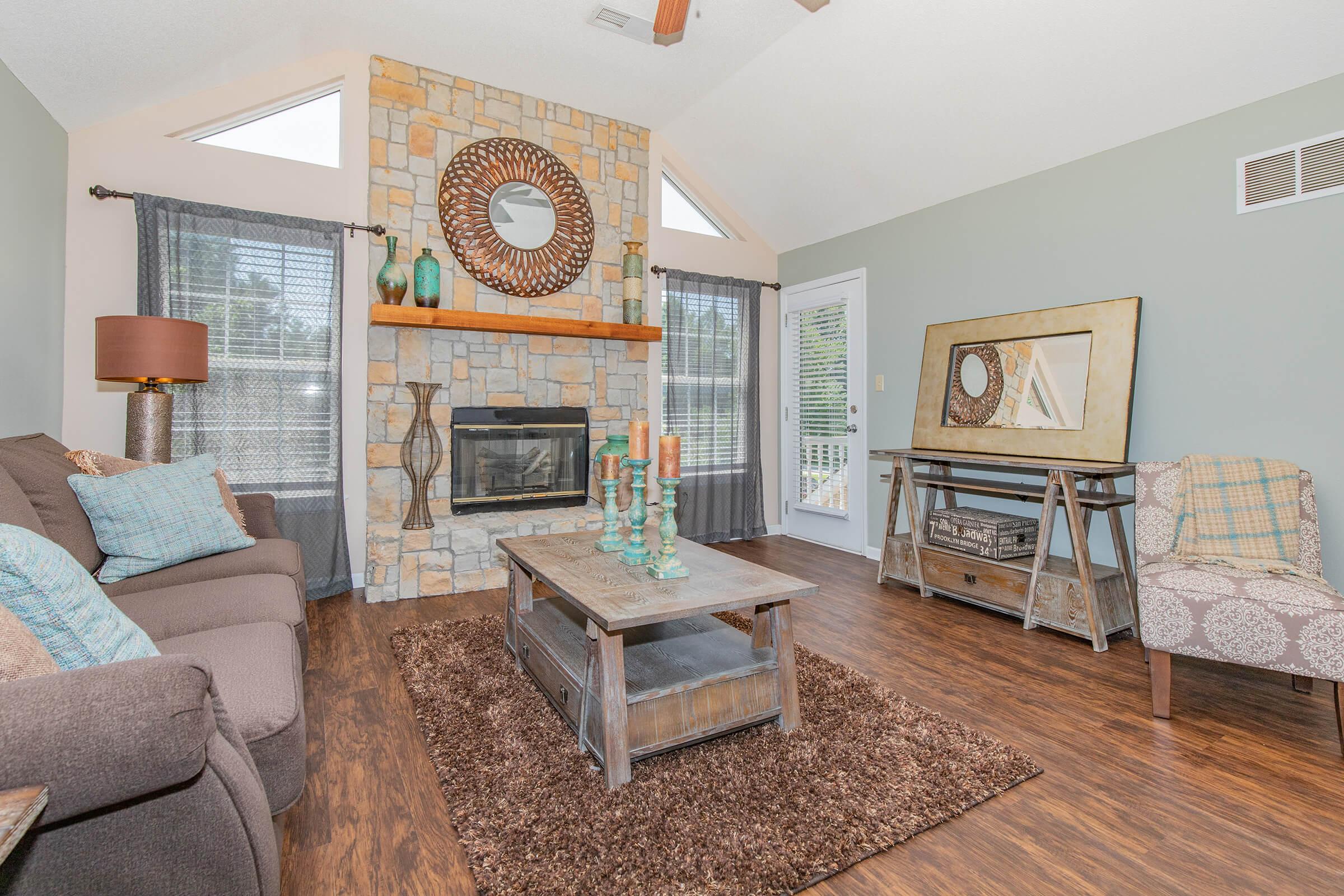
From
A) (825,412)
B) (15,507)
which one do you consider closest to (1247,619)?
(825,412)

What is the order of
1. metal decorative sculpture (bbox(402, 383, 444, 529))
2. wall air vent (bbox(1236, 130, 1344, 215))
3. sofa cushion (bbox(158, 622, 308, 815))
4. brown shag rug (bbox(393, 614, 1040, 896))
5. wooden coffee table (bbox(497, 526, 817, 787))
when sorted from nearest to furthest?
sofa cushion (bbox(158, 622, 308, 815))
brown shag rug (bbox(393, 614, 1040, 896))
wooden coffee table (bbox(497, 526, 817, 787))
wall air vent (bbox(1236, 130, 1344, 215))
metal decorative sculpture (bbox(402, 383, 444, 529))

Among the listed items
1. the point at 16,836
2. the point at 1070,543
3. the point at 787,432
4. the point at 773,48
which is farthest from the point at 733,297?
the point at 16,836

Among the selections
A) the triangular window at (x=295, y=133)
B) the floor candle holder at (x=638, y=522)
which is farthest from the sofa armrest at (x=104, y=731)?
the triangular window at (x=295, y=133)

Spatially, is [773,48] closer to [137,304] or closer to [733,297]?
[733,297]

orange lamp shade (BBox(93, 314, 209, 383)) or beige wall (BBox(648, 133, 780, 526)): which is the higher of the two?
beige wall (BBox(648, 133, 780, 526))

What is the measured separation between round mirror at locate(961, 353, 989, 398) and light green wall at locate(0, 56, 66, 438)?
4.52 meters

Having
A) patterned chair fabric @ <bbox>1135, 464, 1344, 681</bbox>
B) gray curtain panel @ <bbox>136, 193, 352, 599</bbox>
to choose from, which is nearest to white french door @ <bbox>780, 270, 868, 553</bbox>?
patterned chair fabric @ <bbox>1135, 464, 1344, 681</bbox>

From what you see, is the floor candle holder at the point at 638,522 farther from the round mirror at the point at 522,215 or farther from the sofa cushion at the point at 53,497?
the round mirror at the point at 522,215

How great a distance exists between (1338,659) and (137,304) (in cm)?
498

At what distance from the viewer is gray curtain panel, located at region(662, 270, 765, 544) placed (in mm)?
4816

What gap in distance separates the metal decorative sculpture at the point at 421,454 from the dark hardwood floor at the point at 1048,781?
33.6 inches

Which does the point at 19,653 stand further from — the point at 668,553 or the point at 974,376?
the point at 974,376

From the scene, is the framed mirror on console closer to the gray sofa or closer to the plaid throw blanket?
the plaid throw blanket

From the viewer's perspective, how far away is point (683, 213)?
502 centimetres
